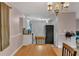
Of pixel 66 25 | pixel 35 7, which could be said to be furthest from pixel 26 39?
pixel 35 7

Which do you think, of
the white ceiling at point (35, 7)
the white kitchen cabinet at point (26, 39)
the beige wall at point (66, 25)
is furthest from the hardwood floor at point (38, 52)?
the white ceiling at point (35, 7)

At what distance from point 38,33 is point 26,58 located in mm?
10504

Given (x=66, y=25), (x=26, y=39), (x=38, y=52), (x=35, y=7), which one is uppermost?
(x=35, y=7)

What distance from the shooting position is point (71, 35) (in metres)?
6.86

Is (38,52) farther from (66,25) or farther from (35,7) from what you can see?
(66,25)

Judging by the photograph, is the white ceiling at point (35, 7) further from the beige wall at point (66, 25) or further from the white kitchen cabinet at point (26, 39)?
the white kitchen cabinet at point (26, 39)

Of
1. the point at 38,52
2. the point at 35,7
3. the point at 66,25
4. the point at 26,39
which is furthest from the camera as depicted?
the point at 26,39

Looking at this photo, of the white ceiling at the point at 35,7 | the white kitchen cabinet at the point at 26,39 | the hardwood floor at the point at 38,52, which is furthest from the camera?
the white kitchen cabinet at the point at 26,39

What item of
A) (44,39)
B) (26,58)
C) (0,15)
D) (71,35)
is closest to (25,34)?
(44,39)

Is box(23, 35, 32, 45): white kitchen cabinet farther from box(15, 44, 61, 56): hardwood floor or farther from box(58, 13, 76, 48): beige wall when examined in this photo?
box(58, 13, 76, 48): beige wall

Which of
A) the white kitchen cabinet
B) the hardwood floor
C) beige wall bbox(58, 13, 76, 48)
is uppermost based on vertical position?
beige wall bbox(58, 13, 76, 48)

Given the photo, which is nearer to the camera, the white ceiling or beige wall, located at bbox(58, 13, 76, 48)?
the white ceiling

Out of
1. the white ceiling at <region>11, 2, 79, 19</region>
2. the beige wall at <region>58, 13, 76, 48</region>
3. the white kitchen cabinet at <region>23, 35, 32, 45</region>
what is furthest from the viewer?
the white kitchen cabinet at <region>23, 35, 32, 45</region>

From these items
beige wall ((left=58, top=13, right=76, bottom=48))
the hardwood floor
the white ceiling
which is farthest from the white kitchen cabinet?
the white ceiling
